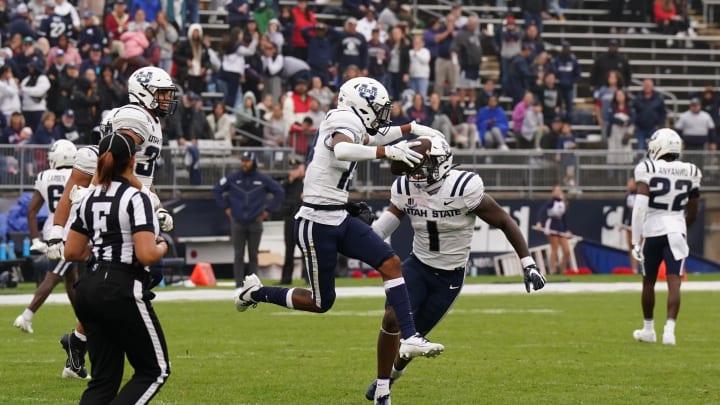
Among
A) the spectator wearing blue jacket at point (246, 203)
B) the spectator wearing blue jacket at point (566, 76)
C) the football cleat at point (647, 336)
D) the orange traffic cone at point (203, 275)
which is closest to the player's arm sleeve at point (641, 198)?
the football cleat at point (647, 336)

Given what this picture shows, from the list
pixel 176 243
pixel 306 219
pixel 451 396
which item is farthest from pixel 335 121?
pixel 176 243

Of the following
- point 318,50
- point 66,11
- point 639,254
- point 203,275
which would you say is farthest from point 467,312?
point 66,11

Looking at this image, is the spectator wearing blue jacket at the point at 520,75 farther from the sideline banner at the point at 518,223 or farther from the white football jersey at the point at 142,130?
the white football jersey at the point at 142,130

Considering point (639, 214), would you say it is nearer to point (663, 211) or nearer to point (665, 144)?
point (663, 211)

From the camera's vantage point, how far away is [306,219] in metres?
8.78

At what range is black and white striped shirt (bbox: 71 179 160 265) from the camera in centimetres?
644

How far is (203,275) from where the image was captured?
2041 cm

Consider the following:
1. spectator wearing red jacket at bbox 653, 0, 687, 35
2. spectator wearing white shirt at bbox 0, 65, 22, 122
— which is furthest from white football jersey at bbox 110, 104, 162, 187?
spectator wearing red jacket at bbox 653, 0, 687, 35

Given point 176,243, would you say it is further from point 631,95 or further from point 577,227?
point 631,95

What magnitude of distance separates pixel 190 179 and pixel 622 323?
9105 millimetres

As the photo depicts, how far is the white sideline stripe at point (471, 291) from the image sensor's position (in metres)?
17.0

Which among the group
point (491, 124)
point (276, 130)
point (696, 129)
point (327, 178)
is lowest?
point (696, 129)

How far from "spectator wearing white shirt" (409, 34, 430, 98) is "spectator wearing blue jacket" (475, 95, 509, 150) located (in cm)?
118

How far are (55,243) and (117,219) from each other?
9.30ft
